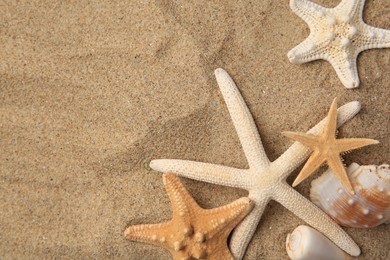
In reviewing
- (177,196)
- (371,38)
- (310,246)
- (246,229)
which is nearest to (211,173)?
(177,196)

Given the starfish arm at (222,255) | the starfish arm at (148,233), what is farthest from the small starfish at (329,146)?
the starfish arm at (148,233)

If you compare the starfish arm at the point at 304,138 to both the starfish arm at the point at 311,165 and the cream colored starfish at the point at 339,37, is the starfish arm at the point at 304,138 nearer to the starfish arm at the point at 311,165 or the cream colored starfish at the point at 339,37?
the starfish arm at the point at 311,165

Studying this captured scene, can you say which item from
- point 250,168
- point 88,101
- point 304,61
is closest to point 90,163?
point 88,101

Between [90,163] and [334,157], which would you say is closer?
[334,157]

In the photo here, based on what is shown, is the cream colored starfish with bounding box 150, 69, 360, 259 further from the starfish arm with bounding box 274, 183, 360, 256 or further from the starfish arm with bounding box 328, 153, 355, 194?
the starfish arm with bounding box 328, 153, 355, 194

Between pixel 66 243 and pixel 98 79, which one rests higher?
pixel 98 79

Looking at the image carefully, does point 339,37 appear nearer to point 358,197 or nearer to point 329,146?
point 329,146

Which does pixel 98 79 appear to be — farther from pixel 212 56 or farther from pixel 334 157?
pixel 334 157
